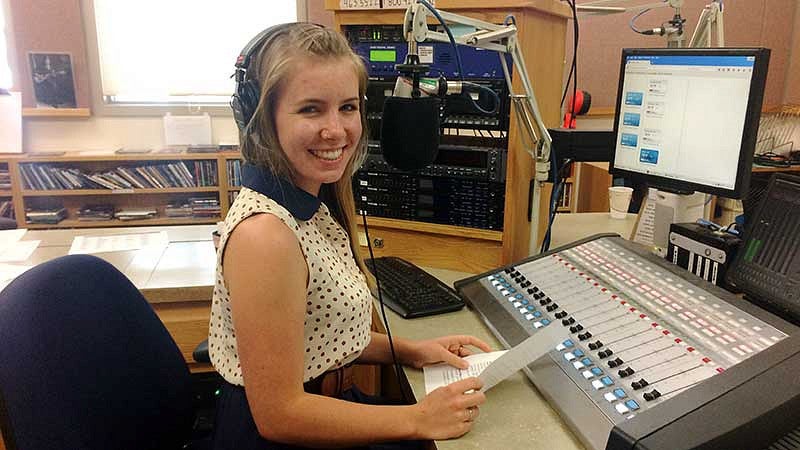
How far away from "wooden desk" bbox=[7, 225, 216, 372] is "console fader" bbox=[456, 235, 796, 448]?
75 cm

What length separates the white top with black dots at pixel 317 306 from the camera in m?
0.95

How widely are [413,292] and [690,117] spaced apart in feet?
2.28

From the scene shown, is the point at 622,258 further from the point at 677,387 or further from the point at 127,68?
the point at 127,68

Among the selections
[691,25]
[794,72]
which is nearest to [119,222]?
[691,25]

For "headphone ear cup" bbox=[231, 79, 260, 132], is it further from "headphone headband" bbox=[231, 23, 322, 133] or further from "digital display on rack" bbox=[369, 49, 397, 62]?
"digital display on rack" bbox=[369, 49, 397, 62]

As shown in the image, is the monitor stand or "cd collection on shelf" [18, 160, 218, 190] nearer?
the monitor stand

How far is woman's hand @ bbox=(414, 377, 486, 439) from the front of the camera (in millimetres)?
823

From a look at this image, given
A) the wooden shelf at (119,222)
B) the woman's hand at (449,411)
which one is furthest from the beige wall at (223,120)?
the woman's hand at (449,411)

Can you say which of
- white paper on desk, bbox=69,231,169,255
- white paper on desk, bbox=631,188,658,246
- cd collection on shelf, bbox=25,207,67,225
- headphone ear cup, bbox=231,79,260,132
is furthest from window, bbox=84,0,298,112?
headphone ear cup, bbox=231,79,260,132

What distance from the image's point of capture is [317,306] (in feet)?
3.26

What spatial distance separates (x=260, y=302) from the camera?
2.78 feet

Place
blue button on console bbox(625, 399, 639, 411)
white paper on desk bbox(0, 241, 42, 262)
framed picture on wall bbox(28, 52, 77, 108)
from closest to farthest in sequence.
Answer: blue button on console bbox(625, 399, 639, 411), white paper on desk bbox(0, 241, 42, 262), framed picture on wall bbox(28, 52, 77, 108)

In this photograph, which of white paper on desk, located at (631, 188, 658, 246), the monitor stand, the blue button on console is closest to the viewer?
the blue button on console

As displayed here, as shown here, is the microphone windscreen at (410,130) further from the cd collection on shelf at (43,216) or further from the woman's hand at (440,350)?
the cd collection on shelf at (43,216)
